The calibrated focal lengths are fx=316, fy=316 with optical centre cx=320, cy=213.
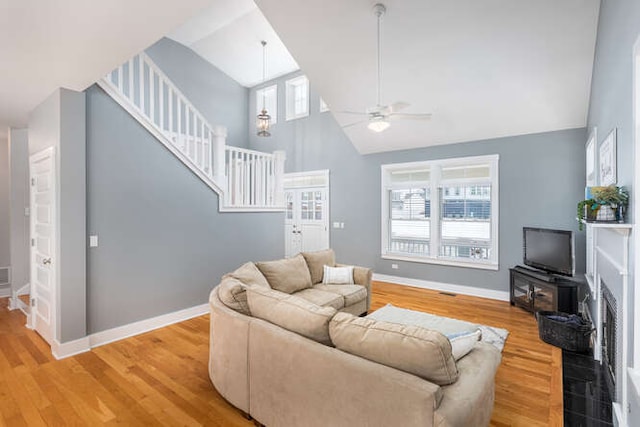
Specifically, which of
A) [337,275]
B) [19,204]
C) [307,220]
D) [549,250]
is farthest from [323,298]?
[19,204]

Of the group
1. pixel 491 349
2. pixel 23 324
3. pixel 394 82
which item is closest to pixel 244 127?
pixel 394 82

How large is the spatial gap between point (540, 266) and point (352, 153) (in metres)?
3.98

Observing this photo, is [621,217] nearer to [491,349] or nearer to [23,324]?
[491,349]

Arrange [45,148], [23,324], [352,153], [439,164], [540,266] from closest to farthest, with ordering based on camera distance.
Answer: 1. [45,148]
2. [23,324]
3. [540,266]
4. [439,164]
5. [352,153]

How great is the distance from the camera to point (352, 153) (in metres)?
6.88

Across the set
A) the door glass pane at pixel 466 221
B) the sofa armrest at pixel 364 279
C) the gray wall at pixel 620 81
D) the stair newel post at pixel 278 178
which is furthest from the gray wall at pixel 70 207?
the door glass pane at pixel 466 221

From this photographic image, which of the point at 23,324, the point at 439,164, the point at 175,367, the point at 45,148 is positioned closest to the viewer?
the point at 175,367

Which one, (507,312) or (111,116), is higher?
(111,116)

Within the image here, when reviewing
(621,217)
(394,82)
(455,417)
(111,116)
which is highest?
(394,82)

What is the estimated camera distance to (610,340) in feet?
8.49

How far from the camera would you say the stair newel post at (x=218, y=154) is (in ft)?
15.0

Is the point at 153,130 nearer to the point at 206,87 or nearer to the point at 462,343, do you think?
the point at 462,343

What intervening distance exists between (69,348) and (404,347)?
3.43 m

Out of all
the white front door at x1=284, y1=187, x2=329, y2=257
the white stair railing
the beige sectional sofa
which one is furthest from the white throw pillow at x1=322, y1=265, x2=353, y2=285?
the white front door at x1=284, y1=187, x2=329, y2=257
